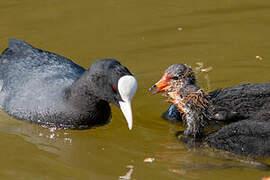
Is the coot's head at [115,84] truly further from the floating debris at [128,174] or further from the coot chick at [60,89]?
the floating debris at [128,174]

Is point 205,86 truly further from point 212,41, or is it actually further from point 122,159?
point 122,159

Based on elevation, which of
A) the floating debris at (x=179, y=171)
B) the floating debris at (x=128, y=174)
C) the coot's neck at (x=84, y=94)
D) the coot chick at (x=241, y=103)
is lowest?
the floating debris at (x=179, y=171)

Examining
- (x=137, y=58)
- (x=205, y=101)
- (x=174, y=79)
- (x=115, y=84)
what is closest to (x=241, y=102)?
(x=205, y=101)

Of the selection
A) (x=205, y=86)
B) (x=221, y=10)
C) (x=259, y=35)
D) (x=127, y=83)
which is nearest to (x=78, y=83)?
(x=127, y=83)

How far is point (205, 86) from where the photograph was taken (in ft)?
22.3

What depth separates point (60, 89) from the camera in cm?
605

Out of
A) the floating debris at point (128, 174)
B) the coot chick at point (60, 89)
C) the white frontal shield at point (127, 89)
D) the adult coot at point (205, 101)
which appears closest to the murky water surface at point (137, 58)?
the floating debris at point (128, 174)

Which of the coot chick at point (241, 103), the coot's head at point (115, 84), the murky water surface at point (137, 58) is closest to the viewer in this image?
the murky water surface at point (137, 58)

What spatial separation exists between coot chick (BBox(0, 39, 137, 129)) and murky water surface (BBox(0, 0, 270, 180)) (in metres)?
0.15

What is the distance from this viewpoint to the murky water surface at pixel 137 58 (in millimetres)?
5086

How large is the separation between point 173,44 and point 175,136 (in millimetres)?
2346

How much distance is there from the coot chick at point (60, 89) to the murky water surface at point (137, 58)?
149mm

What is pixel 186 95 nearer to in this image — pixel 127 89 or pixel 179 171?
pixel 127 89

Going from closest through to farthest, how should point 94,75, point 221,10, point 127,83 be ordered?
point 127,83, point 94,75, point 221,10
